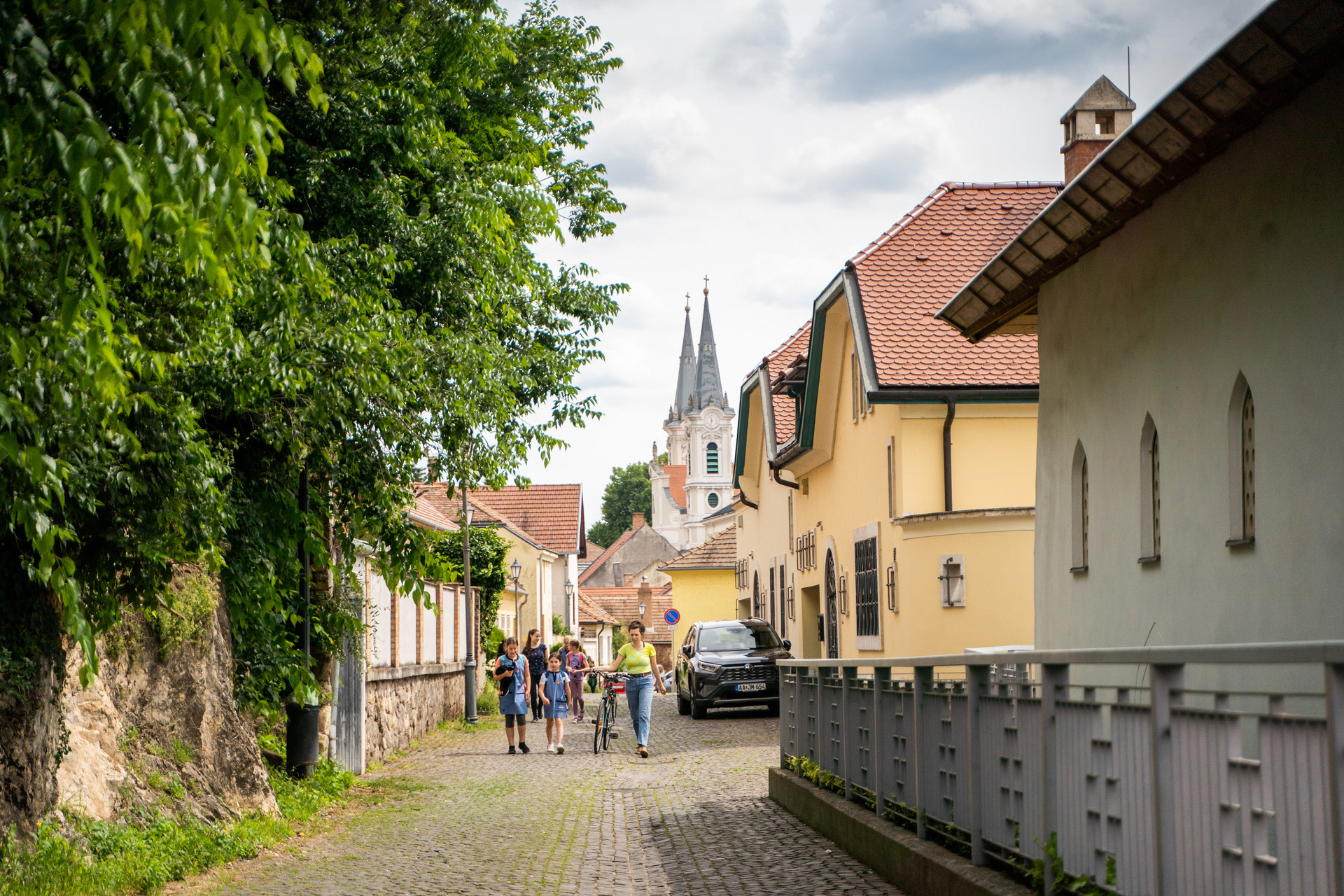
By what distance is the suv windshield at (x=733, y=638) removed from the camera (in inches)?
1027

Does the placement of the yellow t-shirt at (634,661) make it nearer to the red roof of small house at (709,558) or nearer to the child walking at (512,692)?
the child walking at (512,692)

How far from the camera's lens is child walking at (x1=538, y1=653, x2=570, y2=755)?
20922 mm

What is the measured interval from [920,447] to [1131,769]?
15.1 metres

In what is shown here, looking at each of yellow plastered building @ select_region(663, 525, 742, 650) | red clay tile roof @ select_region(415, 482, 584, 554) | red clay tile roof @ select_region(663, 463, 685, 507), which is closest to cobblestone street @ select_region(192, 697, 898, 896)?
yellow plastered building @ select_region(663, 525, 742, 650)

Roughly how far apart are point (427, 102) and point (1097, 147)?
12.3 meters

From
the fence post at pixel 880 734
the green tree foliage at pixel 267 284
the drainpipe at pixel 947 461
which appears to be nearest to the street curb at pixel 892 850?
the fence post at pixel 880 734

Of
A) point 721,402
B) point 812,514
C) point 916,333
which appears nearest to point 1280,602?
point 916,333

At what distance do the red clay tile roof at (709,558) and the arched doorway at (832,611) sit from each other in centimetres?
2021

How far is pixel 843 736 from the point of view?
1052 cm

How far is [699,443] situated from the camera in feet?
464

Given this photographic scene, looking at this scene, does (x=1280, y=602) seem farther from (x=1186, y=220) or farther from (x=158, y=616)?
(x=158, y=616)

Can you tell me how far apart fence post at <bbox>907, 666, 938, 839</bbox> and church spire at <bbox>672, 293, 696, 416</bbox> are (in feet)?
448

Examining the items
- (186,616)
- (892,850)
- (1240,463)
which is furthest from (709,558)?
(892,850)

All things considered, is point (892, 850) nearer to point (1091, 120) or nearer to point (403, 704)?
point (403, 704)
